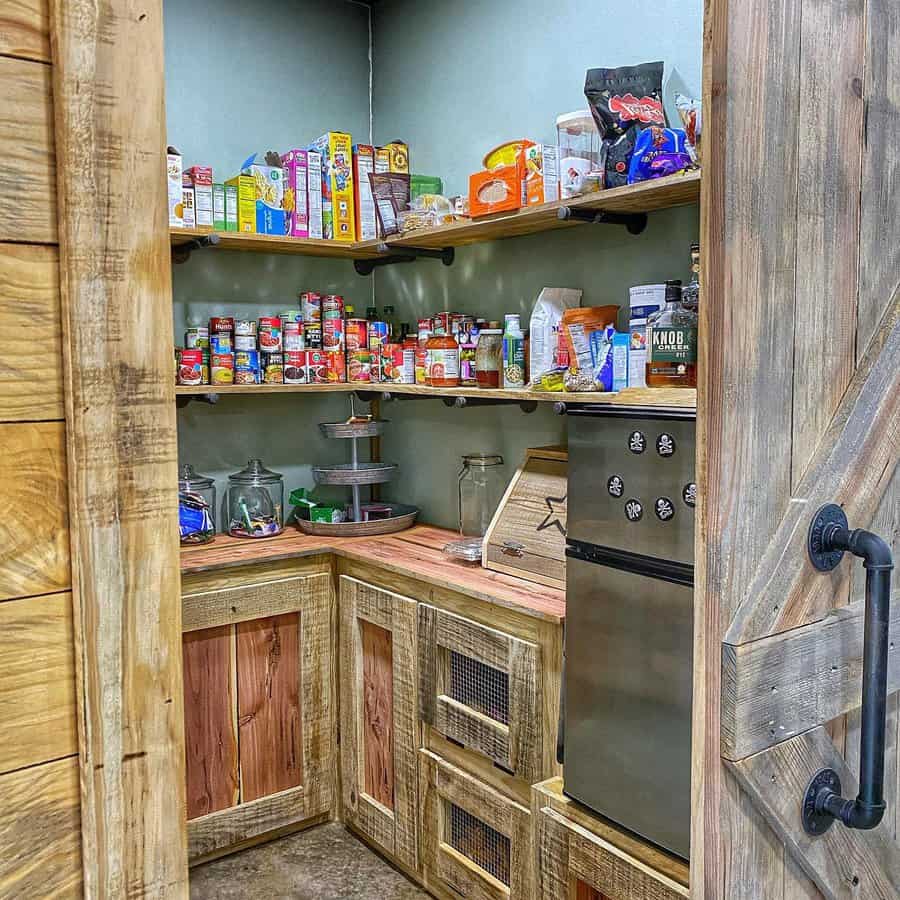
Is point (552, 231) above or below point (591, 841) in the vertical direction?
above

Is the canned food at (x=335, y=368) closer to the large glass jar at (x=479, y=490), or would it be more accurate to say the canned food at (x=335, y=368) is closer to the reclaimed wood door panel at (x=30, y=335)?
the large glass jar at (x=479, y=490)

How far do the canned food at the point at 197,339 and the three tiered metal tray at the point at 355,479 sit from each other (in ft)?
1.55

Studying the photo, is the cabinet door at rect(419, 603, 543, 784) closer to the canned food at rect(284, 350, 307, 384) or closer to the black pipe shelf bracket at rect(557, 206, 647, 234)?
the canned food at rect(284, 350, 307, 384)

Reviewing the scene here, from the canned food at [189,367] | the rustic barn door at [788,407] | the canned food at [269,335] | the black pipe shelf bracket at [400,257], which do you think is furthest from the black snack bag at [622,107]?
the canned food at [189,367]

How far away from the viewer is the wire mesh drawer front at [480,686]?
91.6 inches

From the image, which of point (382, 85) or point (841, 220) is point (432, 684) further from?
point (382, 85)

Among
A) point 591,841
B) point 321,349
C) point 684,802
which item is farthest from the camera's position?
point 321,349

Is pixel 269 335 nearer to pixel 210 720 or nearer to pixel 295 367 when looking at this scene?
pixel 295 367

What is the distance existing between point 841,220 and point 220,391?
2119 millimetres

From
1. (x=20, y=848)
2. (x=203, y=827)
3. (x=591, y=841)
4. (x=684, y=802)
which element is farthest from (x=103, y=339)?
(x=203, y=827)

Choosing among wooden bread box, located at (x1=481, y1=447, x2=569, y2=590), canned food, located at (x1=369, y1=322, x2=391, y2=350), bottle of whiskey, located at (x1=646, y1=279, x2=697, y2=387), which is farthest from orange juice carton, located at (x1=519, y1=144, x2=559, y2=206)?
canned food, located at (x1=369, y1=322, x2=391, y2=350)

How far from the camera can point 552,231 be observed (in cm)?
277

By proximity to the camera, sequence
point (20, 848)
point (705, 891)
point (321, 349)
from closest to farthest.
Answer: point (20, 848) < point (705, 891) < point (321, 349)

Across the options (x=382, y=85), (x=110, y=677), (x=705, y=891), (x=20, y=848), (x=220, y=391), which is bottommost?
(x=705, y=891)
